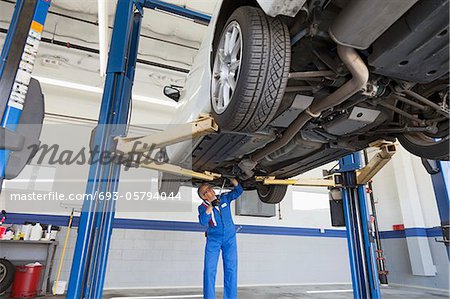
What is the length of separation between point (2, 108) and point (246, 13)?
3.74ft

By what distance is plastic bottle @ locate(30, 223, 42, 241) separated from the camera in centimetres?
480

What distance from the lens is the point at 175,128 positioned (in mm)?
2035

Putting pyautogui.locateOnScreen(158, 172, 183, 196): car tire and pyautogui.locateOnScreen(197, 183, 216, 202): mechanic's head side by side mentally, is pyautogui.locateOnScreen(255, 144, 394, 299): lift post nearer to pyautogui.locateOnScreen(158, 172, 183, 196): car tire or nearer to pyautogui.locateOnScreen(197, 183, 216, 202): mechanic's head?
pyautogui.locateOnScreen(197, 183, 216, 202): mechanic's head

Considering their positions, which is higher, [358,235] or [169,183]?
[169,183]

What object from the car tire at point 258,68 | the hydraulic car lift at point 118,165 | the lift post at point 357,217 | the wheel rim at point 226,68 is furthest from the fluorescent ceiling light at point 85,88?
the car tire at point 258,68

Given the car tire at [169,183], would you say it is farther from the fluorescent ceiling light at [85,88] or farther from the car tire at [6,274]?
the car tire at [6,274]

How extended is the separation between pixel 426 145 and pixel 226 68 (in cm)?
142

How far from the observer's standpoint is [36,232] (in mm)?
4836

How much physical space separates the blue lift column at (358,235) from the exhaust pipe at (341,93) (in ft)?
4.75

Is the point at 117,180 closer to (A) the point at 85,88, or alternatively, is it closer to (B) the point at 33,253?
(B) the point at 33,253

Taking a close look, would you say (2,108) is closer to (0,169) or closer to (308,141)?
(0,169)

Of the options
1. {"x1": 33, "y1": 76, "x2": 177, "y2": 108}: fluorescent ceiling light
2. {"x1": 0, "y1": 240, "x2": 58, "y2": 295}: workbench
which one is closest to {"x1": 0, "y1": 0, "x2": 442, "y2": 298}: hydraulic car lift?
{"x1": 33, "y1": 76, "x2": 177, "y2": 108}: fluorescent ceiling light

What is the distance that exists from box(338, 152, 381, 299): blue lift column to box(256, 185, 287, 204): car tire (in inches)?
27.6

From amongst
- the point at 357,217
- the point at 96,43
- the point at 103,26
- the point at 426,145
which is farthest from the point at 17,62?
the point at 96,43
